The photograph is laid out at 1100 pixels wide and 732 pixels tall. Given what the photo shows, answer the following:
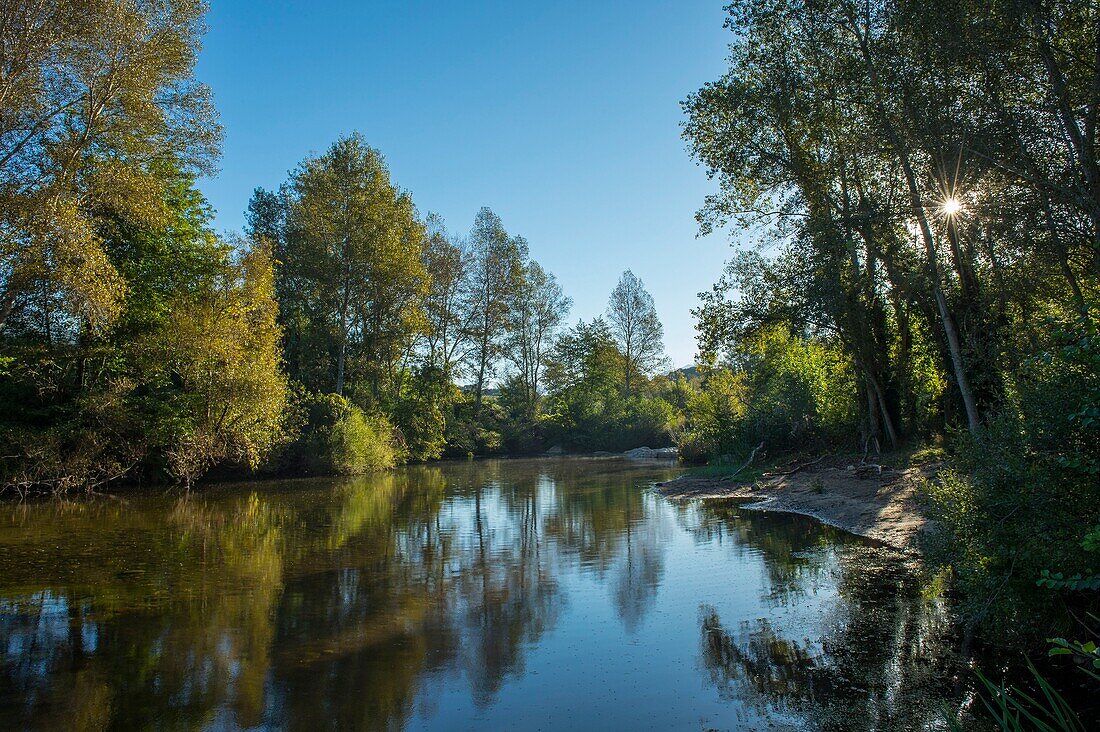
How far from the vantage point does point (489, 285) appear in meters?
44.4

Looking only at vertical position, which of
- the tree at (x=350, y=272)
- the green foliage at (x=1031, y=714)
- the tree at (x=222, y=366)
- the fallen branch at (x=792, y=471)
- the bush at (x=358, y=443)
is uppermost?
the tree at (x=350, y=272)

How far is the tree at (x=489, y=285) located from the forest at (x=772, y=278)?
8.75m

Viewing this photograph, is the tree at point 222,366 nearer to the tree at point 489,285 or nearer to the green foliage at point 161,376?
the green foliage at point 161,376

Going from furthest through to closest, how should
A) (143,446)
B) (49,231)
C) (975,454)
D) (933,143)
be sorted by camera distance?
(143,446) < (49,231) < (933,143) < (975,454)

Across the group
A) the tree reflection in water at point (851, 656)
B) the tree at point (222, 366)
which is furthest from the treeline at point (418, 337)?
the tree reflection in water at point (851, 656)

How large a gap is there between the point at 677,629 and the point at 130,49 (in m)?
18.8

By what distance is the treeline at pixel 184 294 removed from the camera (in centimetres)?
1509

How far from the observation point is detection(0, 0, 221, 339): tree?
14211 mm

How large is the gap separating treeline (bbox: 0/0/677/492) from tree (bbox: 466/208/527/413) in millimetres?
141

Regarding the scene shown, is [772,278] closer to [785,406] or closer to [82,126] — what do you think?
[785,406]

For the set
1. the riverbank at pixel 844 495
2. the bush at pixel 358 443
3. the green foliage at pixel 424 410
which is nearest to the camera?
the riverbank at pixel 844 495

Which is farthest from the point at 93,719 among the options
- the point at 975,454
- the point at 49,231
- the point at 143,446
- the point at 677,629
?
the point at 143,446

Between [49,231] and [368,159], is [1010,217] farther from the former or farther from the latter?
[368,159]

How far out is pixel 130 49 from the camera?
1622 centimetres
